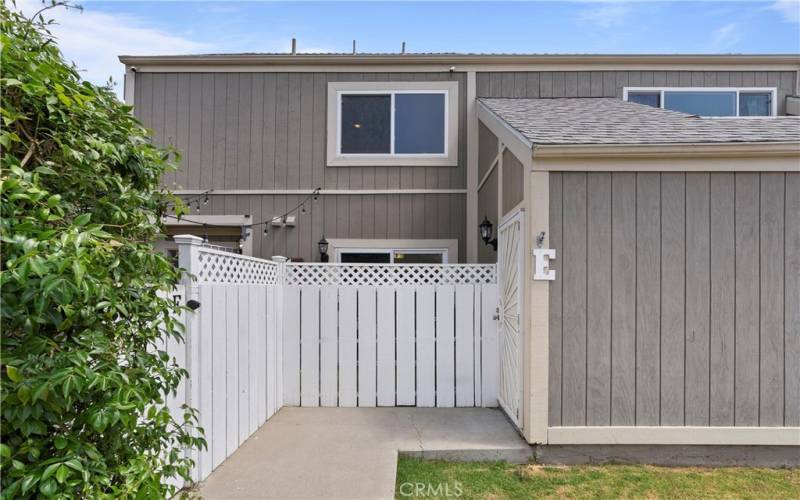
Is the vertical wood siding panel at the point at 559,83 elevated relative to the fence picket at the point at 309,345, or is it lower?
Result: elevated

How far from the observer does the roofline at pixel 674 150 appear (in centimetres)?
351

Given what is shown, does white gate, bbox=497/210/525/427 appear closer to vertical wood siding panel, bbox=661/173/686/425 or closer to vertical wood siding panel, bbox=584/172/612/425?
vertical wood siding panel, bbox=584/172/612/425

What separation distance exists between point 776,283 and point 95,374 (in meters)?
4.55

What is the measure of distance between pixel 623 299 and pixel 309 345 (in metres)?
3.16

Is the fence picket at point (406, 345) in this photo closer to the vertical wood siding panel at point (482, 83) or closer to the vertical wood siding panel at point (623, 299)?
the vertical wood siding panel at point (623, 299)

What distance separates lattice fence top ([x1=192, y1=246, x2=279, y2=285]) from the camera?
3062 mm

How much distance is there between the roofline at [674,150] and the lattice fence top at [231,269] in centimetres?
258

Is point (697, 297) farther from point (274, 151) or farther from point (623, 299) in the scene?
point (274, 151)

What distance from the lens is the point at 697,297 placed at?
11.8 ft

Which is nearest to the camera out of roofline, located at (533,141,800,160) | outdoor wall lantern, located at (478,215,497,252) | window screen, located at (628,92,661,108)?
roofline, located at (533,141,800,160)

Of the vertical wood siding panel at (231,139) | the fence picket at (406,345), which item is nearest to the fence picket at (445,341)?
the fence picket at (406,345)

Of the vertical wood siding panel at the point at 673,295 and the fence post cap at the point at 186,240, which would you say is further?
the vertical wood siding panel at the point at 673,295

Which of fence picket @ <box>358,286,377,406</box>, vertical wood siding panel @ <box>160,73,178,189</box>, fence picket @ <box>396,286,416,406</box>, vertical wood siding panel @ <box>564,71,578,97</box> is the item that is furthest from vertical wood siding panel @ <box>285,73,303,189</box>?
vertical wood siding panel @ <box>564,71,578,97</box>

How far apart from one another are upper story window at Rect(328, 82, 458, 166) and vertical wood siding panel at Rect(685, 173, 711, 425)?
332 cm
